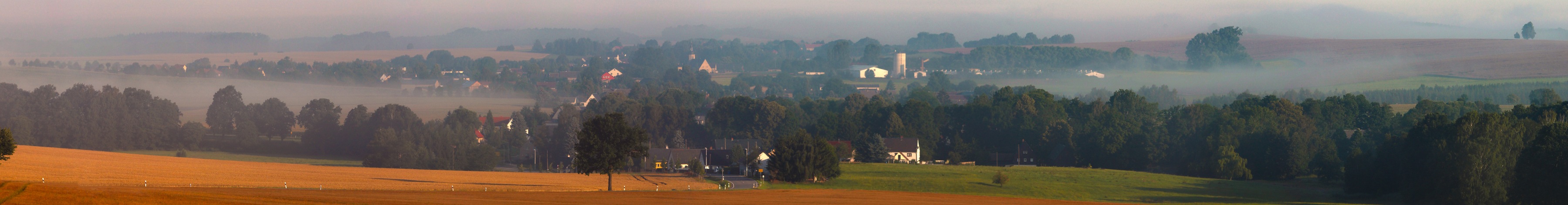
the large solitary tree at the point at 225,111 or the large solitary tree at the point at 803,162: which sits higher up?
the large solitary tree at the point at 225,111

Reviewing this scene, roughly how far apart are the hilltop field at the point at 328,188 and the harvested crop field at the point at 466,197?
3.0 inches

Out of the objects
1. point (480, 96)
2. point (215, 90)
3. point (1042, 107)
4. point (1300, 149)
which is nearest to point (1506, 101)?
point (1042, 107)

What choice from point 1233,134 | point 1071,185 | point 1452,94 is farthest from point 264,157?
point 1452,94

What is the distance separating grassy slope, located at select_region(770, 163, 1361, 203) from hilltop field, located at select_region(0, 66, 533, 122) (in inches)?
2590

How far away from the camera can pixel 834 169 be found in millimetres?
65250

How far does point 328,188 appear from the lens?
148ft

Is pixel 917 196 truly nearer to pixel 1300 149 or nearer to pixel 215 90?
pixel 1300 149

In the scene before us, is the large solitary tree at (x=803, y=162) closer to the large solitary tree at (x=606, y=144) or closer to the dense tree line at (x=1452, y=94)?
the large solitary tree at (x=606, y=144)

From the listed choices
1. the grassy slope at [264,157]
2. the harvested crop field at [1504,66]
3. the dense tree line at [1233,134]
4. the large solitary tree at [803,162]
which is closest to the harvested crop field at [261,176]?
the large solitary tree at [803,162]

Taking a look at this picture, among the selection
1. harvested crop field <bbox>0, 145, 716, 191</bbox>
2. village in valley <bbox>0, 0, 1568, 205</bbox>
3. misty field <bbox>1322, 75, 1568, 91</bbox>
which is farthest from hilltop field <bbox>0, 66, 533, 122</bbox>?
misty field <bbox>1322, 75, 1568, 91</bbox>

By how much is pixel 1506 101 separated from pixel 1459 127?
9877 centimetres

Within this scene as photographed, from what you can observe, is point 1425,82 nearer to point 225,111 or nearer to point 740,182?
point 740,182

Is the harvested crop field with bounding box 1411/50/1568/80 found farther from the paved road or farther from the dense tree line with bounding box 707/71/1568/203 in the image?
the paved road

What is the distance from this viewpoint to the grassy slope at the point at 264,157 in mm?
85312
